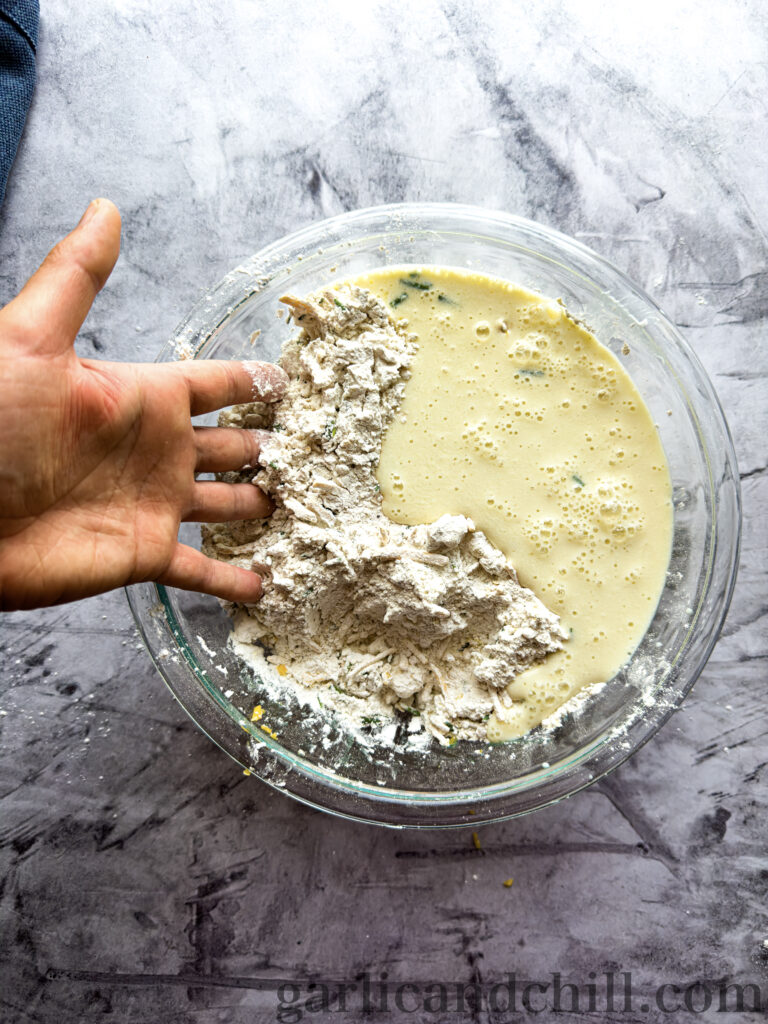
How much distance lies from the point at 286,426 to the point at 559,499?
73 cm

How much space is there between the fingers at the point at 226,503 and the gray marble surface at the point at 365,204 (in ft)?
1.42

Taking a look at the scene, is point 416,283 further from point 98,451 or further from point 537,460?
point 98,451

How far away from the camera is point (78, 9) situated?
1.99m

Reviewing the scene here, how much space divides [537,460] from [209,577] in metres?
0.88

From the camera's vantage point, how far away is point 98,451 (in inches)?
61.9

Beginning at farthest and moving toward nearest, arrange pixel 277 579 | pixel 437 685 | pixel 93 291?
pixel 437 685 → pixel 277 579 → pixel 93 291

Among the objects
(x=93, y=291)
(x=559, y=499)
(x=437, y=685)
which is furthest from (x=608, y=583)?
(x=93, y=291)

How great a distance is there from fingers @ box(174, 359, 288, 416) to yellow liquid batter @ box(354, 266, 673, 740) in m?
0.33

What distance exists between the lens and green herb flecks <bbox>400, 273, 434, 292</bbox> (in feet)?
6.02

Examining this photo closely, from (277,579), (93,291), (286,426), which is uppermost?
(93,291)

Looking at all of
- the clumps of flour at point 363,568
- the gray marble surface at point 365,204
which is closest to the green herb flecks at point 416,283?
the clumps of flour at point 363,568

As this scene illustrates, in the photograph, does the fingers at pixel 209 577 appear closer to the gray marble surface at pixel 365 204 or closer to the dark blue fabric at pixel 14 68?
the gray marble surface at pixel 365 204

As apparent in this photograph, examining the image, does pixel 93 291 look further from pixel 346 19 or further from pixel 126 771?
pixel 126 771

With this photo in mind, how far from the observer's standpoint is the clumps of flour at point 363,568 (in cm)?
174
